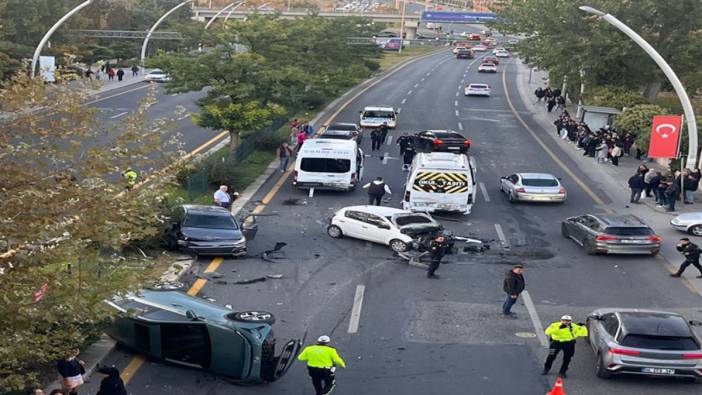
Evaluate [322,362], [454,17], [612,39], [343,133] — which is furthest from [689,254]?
[454,17]

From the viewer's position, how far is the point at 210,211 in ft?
85.7

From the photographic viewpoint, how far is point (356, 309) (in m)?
21.3

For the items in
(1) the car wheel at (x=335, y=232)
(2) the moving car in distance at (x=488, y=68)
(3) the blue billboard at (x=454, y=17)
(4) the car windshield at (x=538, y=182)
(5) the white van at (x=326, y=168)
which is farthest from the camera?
(3) the blue billboard at (x=454, y=17)

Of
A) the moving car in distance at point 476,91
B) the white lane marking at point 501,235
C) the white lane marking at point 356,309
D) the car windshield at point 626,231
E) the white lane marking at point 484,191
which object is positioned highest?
the car windshield at point 626,231

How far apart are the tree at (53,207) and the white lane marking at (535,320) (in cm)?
991

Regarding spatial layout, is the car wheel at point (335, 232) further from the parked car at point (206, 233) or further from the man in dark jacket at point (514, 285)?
the man in dark jacket at point (514, 285)

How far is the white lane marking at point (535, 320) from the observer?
64.0 ft

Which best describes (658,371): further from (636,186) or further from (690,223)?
(636,186)

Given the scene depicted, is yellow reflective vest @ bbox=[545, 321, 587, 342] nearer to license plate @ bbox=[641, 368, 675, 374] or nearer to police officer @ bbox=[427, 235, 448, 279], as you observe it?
license plate @ bbox=[641, 368, 675, 374]

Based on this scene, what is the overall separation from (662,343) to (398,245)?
10.6 metres

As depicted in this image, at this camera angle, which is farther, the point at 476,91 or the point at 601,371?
the point at 476,91

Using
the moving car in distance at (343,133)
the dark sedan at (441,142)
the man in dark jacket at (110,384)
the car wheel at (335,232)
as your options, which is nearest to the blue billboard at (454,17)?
the moving car in distance at (343,133)

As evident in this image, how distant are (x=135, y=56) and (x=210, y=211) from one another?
224 feet

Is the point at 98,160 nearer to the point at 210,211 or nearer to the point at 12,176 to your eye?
the point at 12,176
